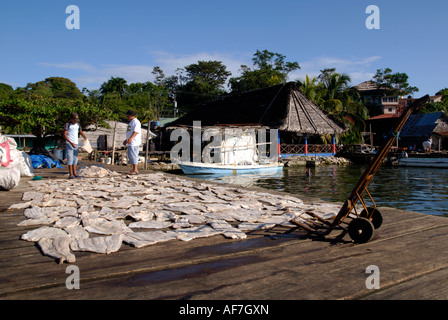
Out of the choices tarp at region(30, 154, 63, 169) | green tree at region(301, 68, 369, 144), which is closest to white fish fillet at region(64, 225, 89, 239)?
tarp at region(30, 154, 63, 169)

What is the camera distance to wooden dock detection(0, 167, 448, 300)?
171 centimetres

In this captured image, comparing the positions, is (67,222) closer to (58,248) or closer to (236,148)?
(58,248)

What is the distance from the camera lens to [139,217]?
3.41 metres

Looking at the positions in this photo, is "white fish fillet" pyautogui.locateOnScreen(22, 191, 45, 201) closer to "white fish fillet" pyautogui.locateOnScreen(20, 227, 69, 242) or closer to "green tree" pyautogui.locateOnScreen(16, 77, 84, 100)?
"white fish fillet" pyautogui.locateOnScreen(20, 227, 69, 242)

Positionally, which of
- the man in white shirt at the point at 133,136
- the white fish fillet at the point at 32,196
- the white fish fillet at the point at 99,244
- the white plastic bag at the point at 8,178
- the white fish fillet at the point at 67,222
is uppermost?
the man in white shirt at the point at 133,136

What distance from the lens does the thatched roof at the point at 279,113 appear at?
24.5 metres

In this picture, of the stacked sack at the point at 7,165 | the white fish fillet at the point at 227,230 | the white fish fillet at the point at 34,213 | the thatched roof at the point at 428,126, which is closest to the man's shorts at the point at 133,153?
the stacked sack at the point at 7,165

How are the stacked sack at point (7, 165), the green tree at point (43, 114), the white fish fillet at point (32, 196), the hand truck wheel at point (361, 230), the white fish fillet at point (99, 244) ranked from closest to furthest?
the white fish fillet at point (99, 244) < the hand truck wheel at point (361, 230) < the white fish fillet at point (32, 196) < the stacked sack at point (7, 165) < the green tree at point (43, 114)

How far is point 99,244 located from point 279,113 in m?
23.3

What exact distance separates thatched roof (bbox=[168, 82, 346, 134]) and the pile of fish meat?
763 inches

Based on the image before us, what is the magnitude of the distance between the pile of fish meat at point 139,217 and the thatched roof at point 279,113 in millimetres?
19374

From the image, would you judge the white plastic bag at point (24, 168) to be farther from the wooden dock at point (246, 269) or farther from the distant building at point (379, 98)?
the distant building at point (379, 98)
